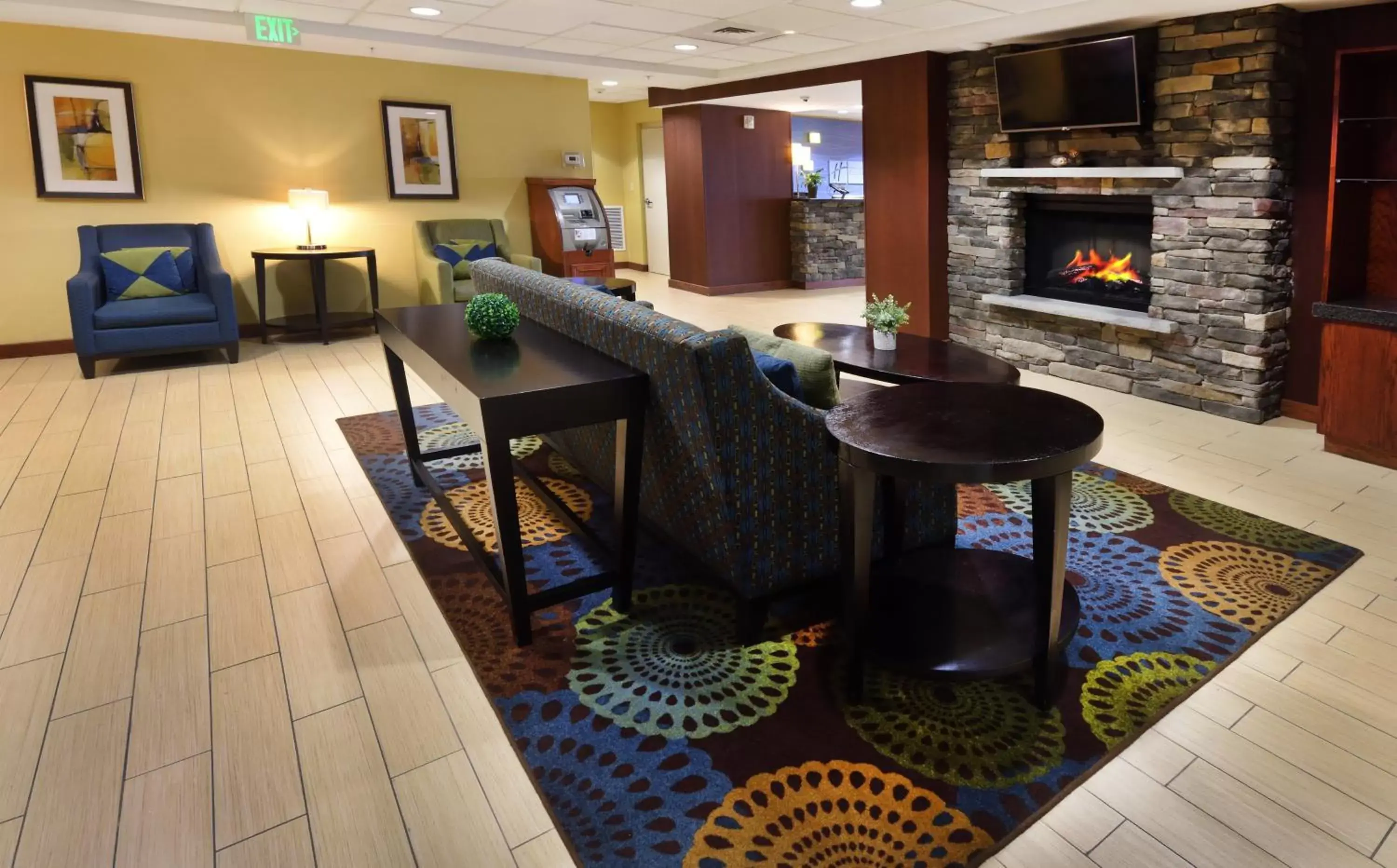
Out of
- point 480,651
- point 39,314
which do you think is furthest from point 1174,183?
point 39,314

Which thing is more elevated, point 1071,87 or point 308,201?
point 1071,87

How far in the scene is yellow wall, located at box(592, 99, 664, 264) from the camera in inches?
439

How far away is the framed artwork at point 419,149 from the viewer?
24.1 ft

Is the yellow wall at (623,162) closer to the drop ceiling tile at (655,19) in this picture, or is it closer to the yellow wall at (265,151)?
the yellow wall at (265,151)

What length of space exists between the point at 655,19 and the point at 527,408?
387 centimetres

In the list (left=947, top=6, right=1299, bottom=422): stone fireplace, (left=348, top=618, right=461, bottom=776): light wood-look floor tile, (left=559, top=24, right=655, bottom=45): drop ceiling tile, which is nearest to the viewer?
(left=348, top=618, right=461, bottom=776): light wood-look floor tile

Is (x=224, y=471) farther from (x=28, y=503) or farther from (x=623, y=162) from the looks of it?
(x=623, y=162)

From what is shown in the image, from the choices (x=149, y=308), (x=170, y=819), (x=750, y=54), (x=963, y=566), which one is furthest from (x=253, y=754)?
(x=750, y=54)

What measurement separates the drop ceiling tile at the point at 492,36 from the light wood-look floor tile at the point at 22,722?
4511 mm

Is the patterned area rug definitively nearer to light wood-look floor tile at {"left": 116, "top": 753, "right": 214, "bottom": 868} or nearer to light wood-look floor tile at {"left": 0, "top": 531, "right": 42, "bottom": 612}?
light wood-look floor tile at {"left": 116, "top": 753, "right": 214, "bottom": 868}

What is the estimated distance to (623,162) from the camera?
11500mm

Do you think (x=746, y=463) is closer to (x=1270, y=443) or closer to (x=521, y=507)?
(x=521, y=507)

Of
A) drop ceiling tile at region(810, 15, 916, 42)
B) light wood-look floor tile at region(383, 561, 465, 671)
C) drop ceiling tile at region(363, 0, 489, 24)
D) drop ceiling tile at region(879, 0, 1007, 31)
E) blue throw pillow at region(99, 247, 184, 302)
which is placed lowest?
light wood-look floor tile at region(383, 561, 465, 671)

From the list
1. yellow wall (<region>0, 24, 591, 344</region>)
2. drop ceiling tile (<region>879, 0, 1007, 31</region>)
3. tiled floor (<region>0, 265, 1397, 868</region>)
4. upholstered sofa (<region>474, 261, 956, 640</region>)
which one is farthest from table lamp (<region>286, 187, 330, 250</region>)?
upholstered sofa (<region>474, 261, 956, 640</region>)
